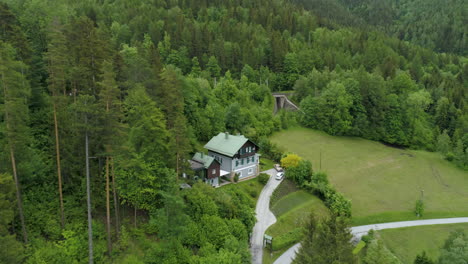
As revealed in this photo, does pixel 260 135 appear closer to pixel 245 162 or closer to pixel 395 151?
pixel 245 162

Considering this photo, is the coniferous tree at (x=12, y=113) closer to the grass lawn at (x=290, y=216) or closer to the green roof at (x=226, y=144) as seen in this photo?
the grass lawn at (x=290, y=216)

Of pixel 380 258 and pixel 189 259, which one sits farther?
pixel 380 258

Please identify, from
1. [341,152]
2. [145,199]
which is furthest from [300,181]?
[145,199]

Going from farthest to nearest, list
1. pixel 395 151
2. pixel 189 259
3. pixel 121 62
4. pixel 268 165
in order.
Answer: pixel 395 151 < pixel 268 165 < pixel 121 62 < pixel 189 259

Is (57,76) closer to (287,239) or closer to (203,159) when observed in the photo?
(203,159)

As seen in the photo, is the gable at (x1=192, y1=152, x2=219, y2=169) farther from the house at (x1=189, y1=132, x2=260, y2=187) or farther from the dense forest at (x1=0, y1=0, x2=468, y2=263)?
the dense forest at (x1=0, y1=0, x2=468, y2=263)

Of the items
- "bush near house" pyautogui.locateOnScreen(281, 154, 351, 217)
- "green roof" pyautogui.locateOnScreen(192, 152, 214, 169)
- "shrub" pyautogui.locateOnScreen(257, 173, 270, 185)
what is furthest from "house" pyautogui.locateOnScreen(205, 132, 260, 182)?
"bush near house" pyautogui.locateOnScreen(281, 154, 351, 217)

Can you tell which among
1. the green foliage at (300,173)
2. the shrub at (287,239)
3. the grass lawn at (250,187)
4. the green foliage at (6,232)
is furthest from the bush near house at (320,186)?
the green foliage at (6,232)
